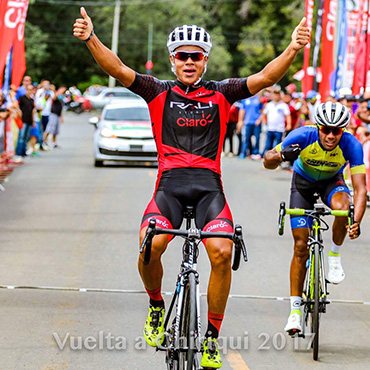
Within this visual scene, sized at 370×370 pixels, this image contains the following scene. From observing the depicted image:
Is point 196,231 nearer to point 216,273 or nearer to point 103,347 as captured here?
point 216,273

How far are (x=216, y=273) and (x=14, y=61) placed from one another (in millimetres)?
17052

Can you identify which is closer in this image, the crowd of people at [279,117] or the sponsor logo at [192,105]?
the sponsor logo at [192,105]

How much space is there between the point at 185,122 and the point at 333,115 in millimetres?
1868

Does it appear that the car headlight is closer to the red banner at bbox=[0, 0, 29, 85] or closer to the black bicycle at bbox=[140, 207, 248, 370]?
the red banner at bbox=[0, 0, 29, 85]

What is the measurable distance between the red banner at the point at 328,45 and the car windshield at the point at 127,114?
16.0 feet

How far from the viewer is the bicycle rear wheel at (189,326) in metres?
5.12

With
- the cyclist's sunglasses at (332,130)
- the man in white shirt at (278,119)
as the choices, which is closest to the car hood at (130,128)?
the man in white shirt at (278,119)

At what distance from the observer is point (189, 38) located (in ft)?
19.4

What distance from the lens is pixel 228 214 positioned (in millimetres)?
5762

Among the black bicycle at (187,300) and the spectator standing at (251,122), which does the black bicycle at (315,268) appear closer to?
the black bicycle at (187,300)

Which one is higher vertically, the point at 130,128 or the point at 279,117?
the point at 279,117

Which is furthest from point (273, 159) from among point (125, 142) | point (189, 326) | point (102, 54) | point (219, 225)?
point (125, 142)

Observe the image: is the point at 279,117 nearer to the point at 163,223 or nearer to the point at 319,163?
the point at 319,163

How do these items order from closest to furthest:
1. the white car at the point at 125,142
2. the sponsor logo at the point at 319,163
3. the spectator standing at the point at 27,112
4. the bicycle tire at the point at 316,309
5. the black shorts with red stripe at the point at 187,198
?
1. the black shorts with red stripe at the point at 187,198
2. the bicycle tire at the point at 316,309
3. the sponsor logo at the point at 319,163
4. the white car at the point at 125,142
5. the spectator standing at the point at 27,112
